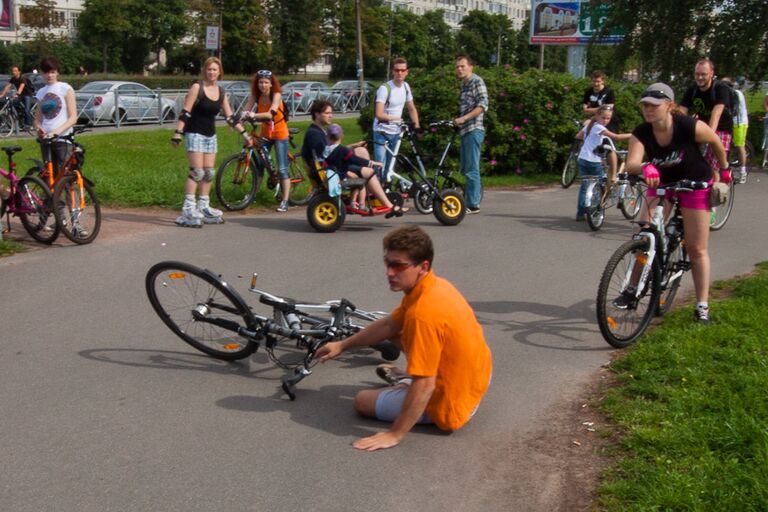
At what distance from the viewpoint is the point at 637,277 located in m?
6.14

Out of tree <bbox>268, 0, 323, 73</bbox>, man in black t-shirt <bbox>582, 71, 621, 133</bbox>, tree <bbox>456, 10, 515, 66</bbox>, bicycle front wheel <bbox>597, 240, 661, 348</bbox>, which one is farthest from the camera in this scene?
tree <bbox>456, 10, 515, 66</bbox>

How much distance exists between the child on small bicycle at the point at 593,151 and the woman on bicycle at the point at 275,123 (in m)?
3.72

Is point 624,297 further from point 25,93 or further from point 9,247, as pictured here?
point 25,93

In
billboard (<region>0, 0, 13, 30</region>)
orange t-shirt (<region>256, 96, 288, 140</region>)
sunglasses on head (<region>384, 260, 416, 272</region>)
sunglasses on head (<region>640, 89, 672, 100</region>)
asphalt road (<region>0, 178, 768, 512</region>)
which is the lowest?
asphalt road (<region>0, 178, 768, 512</region>)

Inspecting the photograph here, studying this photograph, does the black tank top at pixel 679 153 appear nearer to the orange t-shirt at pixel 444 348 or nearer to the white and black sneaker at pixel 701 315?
the white and black sneaker at pixel 701 315

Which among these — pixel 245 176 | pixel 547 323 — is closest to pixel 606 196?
pixel 547 323

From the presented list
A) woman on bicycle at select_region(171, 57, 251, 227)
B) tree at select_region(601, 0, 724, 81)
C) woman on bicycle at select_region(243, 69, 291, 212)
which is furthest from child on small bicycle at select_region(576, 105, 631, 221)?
tree at select_region(601, 0, 724, 81)

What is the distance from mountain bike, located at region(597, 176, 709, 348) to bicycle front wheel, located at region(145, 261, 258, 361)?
2314mm

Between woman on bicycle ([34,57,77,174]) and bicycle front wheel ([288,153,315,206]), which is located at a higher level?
woman on bicycle ([34,57,77,174])

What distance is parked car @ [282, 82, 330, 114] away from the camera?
34362mm

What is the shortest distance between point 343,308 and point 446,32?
85.2 meters

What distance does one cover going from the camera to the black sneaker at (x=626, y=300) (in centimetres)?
604

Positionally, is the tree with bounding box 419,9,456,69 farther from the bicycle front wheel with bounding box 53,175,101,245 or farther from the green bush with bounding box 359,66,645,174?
the bicycle front wheel with bounding box 53,175,101,245

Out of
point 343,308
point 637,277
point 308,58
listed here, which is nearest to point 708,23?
point 637,277
